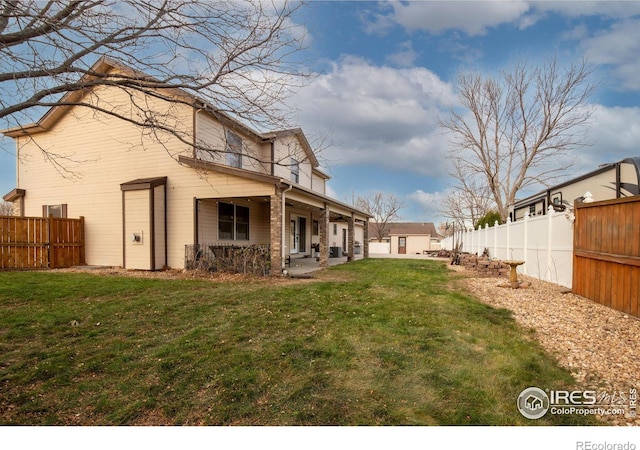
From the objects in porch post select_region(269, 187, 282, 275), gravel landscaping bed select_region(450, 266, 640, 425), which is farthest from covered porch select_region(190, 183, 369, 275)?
gravel landscaping bed select_region(450, 266, 640, 425)

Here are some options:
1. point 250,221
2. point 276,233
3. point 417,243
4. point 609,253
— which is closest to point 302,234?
point 250,221

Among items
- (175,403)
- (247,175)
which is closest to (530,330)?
(175,403)

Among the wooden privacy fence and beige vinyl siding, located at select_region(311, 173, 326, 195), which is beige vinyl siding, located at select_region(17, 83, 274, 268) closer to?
the wooden privacy fence

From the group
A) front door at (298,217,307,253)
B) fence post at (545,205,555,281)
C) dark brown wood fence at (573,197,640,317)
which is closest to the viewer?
dark brown wood fence at (573,197,640,317)

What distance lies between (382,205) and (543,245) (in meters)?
46.6

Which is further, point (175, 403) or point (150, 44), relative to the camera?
point (150, 44)

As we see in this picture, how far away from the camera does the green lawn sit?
2.64m

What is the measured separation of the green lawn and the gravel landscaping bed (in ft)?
0.80

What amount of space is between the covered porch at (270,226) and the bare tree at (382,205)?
116ft

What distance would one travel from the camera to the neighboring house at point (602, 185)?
322 inches

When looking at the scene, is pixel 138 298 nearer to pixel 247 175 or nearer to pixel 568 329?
pixel 247 175

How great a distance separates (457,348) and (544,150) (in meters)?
23.1

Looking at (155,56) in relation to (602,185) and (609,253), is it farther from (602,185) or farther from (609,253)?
(602,185)

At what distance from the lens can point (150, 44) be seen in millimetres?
4484
